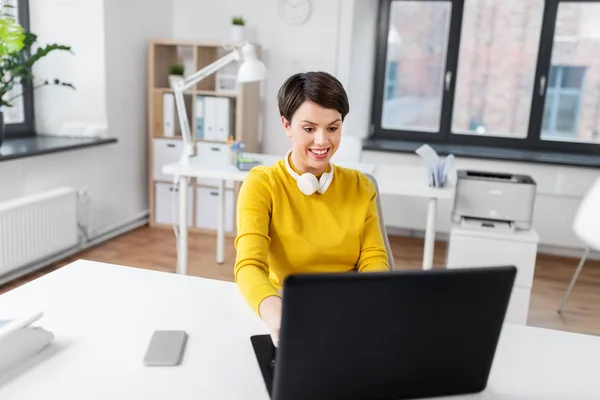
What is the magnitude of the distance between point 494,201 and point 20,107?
3099mm

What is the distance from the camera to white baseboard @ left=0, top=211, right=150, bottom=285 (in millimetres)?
3443

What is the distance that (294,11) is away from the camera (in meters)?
4.52

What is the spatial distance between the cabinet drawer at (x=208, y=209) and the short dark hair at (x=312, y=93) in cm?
312

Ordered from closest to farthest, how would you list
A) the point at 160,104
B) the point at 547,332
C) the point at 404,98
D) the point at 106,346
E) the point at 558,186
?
the point at 106,346 < the point at 547,332 < the point at 558,186 < the point at 160,104 < the point at 404,98

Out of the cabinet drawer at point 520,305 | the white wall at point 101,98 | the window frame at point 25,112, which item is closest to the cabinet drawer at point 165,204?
the white wall at point 101,98

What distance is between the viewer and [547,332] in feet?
4.45

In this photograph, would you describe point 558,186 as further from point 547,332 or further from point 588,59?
point 547,332

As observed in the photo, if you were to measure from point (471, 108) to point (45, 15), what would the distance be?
3.24m

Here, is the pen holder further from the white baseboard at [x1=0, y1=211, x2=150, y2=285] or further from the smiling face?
the smiling face

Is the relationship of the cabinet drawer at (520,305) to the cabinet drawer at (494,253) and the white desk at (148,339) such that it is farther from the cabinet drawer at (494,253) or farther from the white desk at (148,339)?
the white desk at (148,339)

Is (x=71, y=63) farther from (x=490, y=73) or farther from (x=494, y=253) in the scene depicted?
(x=490, y=73)

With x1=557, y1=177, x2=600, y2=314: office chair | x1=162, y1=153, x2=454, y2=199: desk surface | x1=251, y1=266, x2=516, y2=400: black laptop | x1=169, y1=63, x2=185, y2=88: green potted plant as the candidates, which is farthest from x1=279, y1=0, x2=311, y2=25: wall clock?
x1=557, y1=177, x2=600, y2=314: office chair

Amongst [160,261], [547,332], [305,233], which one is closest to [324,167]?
[305,233]

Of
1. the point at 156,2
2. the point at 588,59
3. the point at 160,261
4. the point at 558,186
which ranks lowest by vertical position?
the point at 160,261
